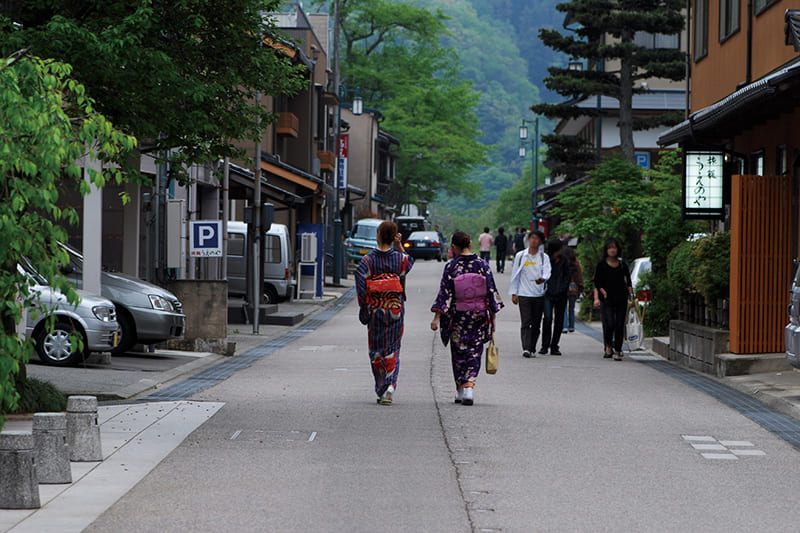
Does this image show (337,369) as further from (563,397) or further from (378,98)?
(378,98)

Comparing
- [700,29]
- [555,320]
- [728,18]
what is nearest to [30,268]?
[555,320]

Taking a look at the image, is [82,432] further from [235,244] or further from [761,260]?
[235,244]

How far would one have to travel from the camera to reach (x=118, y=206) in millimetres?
22688

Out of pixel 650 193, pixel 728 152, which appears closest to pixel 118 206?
pixel 728 152

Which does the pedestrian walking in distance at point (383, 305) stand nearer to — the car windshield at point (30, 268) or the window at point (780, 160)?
the car windshield at point (30, 268)

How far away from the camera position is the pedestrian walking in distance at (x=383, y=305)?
1277 centimetres

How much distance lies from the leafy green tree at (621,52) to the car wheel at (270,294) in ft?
44.6

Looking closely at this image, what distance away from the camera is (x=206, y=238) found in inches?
832

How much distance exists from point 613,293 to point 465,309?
6579mm

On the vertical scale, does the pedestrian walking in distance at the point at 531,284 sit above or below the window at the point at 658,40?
below

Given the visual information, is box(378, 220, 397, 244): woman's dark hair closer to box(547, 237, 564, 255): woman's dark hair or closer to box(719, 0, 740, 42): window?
box(547, 237, 564, 255): woman's dark hair

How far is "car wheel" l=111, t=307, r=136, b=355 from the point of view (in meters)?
18.1

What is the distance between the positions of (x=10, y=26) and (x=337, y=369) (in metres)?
7.29

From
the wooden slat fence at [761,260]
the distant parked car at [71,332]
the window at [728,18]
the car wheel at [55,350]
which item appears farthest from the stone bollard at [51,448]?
the window at [728,18]
